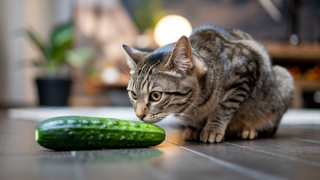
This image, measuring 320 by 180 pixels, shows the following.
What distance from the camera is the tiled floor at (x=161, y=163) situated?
0.74m

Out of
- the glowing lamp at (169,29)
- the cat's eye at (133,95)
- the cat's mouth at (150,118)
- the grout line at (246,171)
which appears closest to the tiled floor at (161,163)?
the grout line at (246,171)

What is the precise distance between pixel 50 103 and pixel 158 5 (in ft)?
11.4

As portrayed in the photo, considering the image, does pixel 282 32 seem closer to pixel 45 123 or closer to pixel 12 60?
pixel 12 60

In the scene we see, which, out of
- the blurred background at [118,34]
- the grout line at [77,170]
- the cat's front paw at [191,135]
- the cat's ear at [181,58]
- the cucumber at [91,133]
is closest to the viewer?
the grout line at [77,170]

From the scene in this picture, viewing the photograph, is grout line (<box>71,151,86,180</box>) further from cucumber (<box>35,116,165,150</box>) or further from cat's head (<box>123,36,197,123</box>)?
cat's head (<box>123,36,197,123</box>)

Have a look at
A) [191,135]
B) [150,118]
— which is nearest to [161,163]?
[150,118]

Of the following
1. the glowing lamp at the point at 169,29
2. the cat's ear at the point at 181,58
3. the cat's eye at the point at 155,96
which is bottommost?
the cat's eye at the point at 155,96

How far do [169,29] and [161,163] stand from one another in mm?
5142

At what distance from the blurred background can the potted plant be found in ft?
1.73

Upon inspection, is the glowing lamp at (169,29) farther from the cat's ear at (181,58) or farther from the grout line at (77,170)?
the grout line at (77,170)

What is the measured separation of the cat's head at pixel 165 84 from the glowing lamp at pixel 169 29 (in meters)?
4.54

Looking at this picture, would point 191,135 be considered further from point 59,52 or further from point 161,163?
point 59,52

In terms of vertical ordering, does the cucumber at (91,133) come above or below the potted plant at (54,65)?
below

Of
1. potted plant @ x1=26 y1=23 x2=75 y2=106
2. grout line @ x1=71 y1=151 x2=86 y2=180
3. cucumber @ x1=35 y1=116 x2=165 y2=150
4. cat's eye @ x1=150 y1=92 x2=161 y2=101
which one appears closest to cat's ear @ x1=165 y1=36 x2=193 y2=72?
cat's eye @ x1=150 y1=92 x2=161 y2=101
